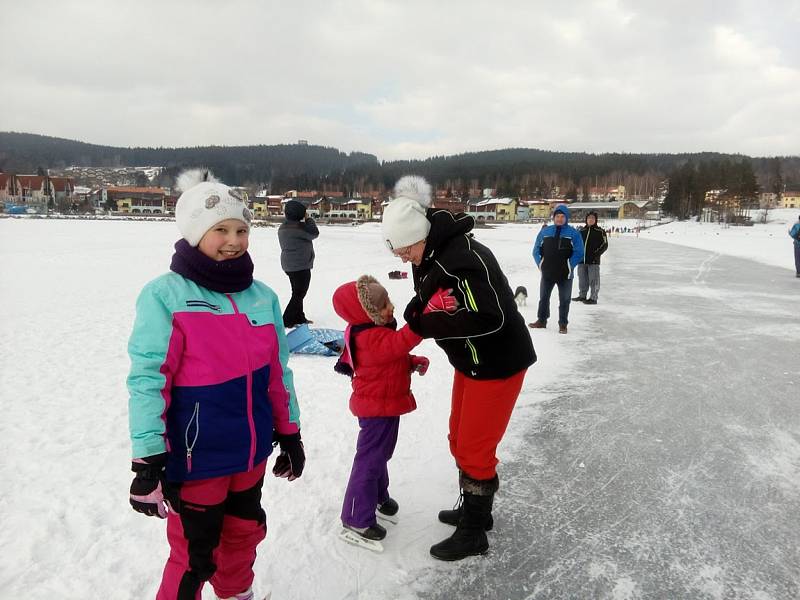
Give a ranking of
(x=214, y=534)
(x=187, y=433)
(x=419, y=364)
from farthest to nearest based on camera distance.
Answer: (x=419, y=364)
(x=214, y=534)
(x=187, y=433)

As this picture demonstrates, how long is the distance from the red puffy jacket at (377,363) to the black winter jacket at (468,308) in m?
0.14

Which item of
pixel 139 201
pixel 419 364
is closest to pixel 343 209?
pixel 139 201

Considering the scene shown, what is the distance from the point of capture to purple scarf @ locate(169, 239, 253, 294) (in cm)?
171

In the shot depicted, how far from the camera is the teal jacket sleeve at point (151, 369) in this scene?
5.07ft

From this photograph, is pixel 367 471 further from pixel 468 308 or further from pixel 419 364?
pixel 468 308

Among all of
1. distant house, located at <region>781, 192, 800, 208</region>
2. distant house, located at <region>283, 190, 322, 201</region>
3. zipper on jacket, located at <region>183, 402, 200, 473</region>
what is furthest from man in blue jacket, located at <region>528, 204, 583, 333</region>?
distant house, located at <region>781, 192, 800, 208</region>

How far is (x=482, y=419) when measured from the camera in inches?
91.8

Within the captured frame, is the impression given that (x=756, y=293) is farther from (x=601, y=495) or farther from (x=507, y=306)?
(x=507, y=306)

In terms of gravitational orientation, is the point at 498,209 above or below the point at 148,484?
above

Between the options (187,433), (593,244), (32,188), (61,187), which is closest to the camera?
(187,433)

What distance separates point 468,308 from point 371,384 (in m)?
0.68

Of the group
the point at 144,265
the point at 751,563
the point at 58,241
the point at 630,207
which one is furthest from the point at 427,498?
the point at 630,207

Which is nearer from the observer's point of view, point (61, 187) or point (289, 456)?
point (289, 456)

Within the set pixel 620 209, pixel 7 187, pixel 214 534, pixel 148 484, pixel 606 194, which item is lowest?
pixel 214 534
